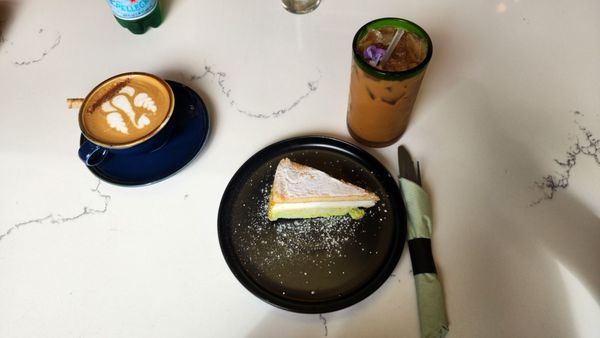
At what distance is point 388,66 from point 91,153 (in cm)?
53

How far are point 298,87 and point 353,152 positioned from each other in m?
0.23

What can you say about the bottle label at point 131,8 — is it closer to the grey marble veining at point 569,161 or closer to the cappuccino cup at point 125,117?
the cappuccino cup at point 125,117

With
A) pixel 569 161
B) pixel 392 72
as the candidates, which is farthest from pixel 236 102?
pixel 569 161

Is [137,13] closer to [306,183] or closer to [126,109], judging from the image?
[126,109]

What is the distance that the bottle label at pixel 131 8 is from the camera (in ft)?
2.77

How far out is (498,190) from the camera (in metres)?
0.72

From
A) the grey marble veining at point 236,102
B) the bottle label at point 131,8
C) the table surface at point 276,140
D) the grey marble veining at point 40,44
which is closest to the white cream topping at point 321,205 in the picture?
the table surface at point 276,140

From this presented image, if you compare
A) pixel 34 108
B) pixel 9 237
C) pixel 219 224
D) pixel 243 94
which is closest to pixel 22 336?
pixel 9 237

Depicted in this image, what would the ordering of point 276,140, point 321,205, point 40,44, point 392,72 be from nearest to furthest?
point 392,72
point 321,205
point 276,140
point 40,44

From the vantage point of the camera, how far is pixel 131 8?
0.86 metres

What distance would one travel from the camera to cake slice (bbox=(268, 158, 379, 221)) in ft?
2.22

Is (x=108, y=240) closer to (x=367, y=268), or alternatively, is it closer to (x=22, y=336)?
(x=22, y=336)

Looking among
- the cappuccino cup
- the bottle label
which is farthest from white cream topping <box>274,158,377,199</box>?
the bottle label

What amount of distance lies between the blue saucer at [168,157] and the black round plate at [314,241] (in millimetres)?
122
